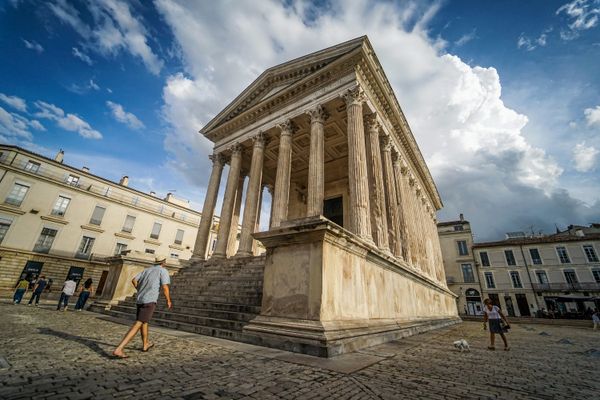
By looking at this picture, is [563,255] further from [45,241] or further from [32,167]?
[32,167]

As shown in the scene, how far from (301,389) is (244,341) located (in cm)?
276

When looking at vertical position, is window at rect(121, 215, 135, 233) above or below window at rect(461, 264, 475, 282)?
above

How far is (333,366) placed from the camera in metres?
3.35

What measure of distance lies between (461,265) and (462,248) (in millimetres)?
2378

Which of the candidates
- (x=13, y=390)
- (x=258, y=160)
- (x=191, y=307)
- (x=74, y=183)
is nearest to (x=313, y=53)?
(x=258, y=160)

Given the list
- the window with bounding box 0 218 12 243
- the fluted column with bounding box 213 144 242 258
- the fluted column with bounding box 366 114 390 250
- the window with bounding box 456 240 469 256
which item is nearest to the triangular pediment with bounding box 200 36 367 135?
the fluted column with bounding box 213 144 242 258

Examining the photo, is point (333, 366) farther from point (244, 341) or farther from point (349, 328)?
point (244, 341)

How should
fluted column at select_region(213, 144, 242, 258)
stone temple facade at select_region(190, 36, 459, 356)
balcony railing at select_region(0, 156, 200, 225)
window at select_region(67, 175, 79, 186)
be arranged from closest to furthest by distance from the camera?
stone temple facade at select_region(190, 36, 459, 356)
fluted column at select_region(213, 144, 242, 258)
balcony railing at select_region(0, 156, 200, 225)
window at select_region(67, 175, 79, 186)

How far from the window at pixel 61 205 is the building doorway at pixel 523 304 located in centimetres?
5067

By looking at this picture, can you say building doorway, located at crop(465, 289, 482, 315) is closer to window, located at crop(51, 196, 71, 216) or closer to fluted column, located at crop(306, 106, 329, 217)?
fluted column, located at crop(306, 106, 329, 217)

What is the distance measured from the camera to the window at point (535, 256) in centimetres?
3088

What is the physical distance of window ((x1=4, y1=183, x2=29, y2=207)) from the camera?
21.3 m

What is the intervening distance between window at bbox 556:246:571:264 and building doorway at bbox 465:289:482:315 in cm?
994

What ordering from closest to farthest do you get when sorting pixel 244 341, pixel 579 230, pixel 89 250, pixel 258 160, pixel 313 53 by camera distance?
pixel 244 341
pixel 313 53
pixel 258 160
pixel 89 250
pixel 579 230
